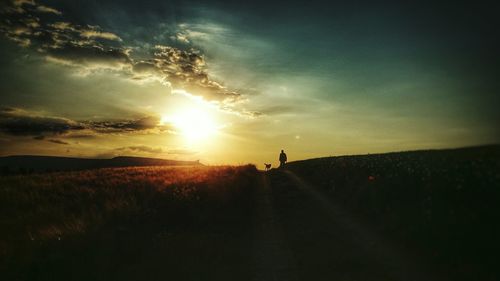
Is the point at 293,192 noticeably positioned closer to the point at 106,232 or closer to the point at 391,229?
the point at 391,229

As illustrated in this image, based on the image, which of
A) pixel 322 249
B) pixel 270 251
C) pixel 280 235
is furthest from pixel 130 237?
pixel 322 249

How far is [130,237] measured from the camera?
12.8m

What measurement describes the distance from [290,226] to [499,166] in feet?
26.1

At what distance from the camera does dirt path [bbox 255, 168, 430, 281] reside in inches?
413

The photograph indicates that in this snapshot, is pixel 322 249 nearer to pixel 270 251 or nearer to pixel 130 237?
pixel 270 251

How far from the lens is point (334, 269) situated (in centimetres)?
1087

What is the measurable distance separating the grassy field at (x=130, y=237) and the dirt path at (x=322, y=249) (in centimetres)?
85

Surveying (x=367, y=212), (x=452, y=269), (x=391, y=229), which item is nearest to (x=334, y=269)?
(x=452, y=269)

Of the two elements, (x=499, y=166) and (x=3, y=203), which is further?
(x=3, y=203)

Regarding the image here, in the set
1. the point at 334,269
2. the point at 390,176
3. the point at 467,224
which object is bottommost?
the point at 334,269

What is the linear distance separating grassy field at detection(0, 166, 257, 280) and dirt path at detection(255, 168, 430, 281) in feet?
2.80

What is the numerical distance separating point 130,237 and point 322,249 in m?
5.79

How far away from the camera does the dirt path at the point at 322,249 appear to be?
413 inches

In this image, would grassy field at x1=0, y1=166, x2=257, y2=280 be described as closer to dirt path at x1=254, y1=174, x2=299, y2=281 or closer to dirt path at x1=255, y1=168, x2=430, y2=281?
dirt path at x1=254, y1=174, x2=299, y2=281
